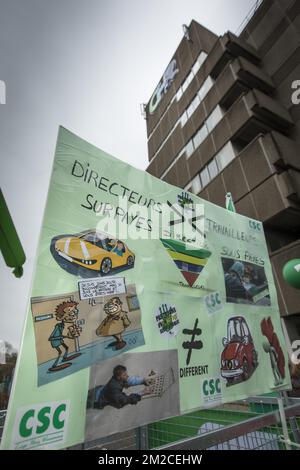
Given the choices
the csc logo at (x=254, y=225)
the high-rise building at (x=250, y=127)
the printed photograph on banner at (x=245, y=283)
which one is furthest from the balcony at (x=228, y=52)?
the printed photograph on banner at (x=245, y=283)

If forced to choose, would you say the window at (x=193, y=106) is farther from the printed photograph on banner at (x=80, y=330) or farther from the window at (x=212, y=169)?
the printed photograph on banner at (x=80, y=330)

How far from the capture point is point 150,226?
2.32 meters

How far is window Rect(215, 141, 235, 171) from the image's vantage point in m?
11.4

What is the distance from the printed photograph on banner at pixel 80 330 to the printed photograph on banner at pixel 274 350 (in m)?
1.54

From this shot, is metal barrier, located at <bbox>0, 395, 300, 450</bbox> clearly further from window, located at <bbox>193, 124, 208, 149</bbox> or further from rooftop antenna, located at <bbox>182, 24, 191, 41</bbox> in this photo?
rooftop antenna, located at <bbox>182, 24, 191, 41</bbox>

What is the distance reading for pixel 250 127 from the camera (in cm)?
1145

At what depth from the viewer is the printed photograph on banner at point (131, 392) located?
4.89 ft

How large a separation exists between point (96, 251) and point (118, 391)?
94 cm

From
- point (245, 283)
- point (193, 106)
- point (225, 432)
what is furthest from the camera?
point (193, 106)

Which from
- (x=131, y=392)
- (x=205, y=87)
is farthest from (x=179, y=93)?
(x=131, y=392)

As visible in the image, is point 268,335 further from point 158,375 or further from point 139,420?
point 139,420

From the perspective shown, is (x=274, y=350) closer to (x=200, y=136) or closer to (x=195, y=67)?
(x=200, y=136)

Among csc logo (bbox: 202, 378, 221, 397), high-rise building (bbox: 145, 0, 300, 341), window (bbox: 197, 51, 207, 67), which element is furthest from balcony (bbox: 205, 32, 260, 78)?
csc logo (bbox: 202, 378, 221, 397)
